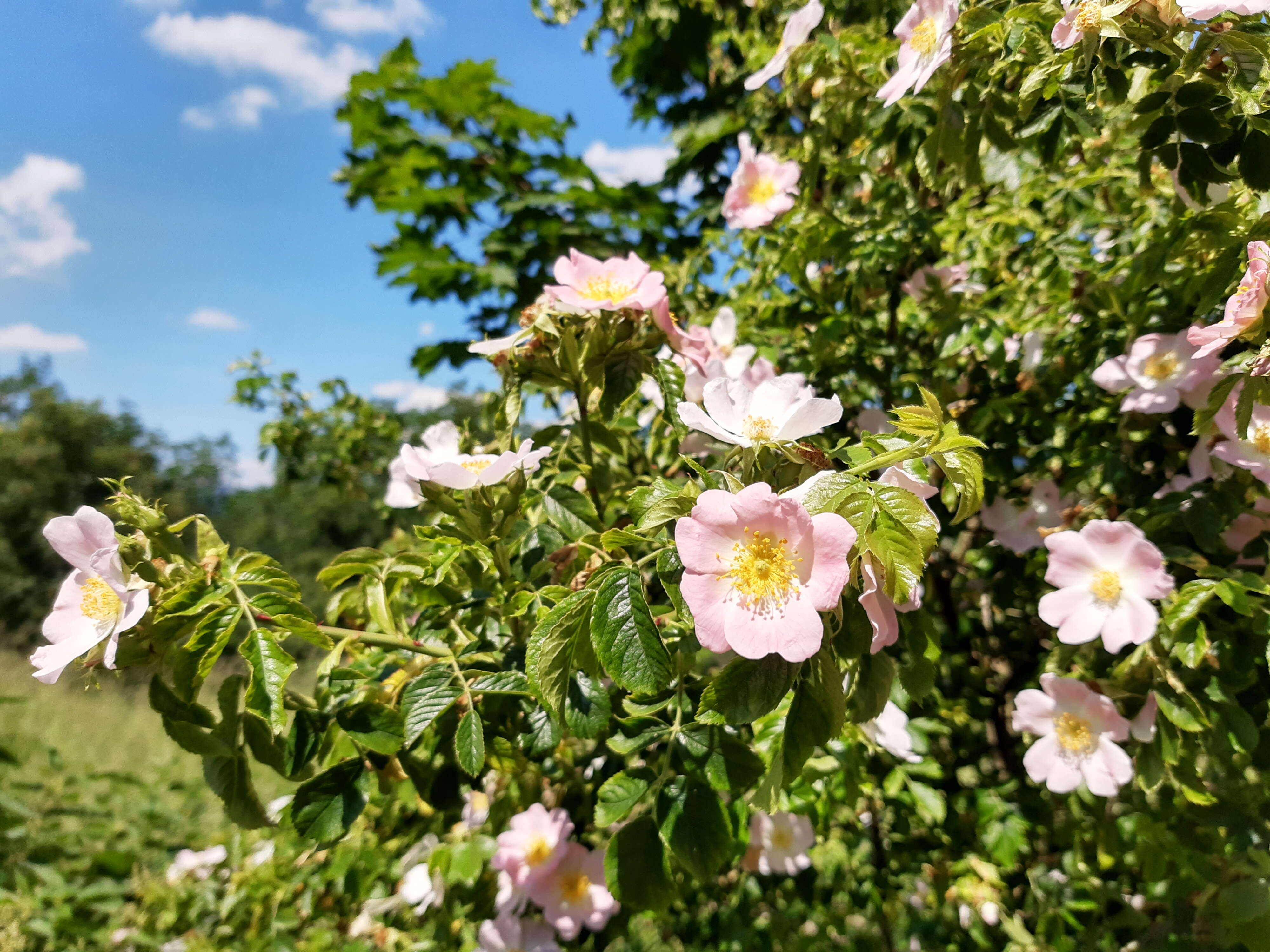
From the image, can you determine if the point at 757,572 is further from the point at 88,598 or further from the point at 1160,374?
the point at 1160,374

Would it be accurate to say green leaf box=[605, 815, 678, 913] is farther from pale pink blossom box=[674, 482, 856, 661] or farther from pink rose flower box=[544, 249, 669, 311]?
pink rose flower box=[544, 249, 669, 311]

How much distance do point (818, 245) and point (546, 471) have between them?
2.26 ft

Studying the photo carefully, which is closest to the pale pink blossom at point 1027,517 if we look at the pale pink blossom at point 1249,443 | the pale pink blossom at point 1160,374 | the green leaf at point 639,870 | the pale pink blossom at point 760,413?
the pale pink blossom at point 1160,374

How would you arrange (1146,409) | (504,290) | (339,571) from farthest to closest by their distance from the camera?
(504,290) → (1146,409) → (339,571)

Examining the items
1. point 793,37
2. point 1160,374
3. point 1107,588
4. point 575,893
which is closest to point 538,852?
point 575,893

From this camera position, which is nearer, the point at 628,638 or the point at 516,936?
the point at 628,638

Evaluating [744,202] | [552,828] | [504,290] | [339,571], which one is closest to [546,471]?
[339,571]

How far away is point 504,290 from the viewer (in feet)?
11.2

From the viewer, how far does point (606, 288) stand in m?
0.96

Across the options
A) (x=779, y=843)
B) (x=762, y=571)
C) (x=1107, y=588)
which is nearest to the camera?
(x=762, y=571)

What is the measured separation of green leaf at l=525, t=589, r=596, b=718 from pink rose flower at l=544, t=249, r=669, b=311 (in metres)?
0.42

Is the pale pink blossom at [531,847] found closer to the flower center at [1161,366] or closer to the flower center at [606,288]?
the flower center at [606,288]

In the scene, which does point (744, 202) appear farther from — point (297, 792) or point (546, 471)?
point (297, 792)

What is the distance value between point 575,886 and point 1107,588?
97 centimetres
